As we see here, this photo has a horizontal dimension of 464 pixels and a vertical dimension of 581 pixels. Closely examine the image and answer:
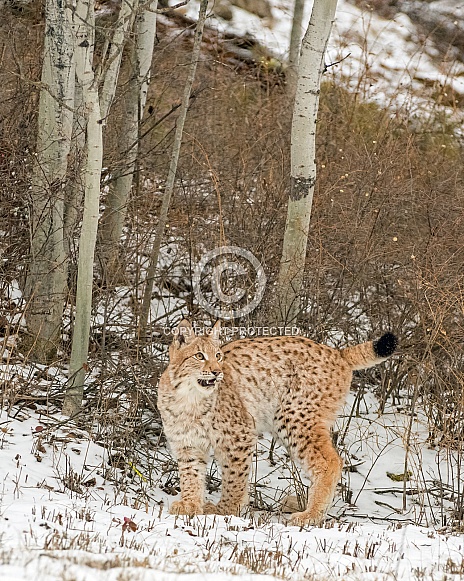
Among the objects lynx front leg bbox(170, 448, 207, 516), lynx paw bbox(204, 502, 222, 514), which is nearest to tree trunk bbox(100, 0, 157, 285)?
lynx front leg bbox(170, 448, 207, 516)

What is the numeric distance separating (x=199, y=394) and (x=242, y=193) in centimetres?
303

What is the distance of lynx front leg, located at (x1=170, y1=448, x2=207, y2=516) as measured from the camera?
613 centimetres

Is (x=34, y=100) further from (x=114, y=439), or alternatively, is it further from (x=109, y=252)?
(x=114, y=439)

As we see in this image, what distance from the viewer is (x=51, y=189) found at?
7.43m

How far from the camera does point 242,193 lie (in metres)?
8.76

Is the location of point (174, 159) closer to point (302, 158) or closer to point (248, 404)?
point (302, 158)

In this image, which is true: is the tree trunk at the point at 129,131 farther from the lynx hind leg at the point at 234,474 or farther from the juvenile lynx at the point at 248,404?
the lynx hind leg at the point at 234,474

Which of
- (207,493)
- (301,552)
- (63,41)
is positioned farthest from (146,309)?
(301,552)

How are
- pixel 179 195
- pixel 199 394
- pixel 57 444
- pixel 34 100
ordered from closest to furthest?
pixel 199 394
pixel 57 444
pixel 34 100
pixel 179 195

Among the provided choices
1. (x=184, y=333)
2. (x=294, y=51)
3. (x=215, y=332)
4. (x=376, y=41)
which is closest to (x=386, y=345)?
(x=215, y=332)

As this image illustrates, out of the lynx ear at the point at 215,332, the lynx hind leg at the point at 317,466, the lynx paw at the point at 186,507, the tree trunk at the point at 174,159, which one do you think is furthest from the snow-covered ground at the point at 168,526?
the tree trunk at the point at 174,159

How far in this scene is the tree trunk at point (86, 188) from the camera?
6.50 m

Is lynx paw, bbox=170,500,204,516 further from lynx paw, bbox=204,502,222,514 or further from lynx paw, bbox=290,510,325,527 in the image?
lynx paw, bbox=290,510,325,527

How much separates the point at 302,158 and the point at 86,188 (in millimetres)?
2046
